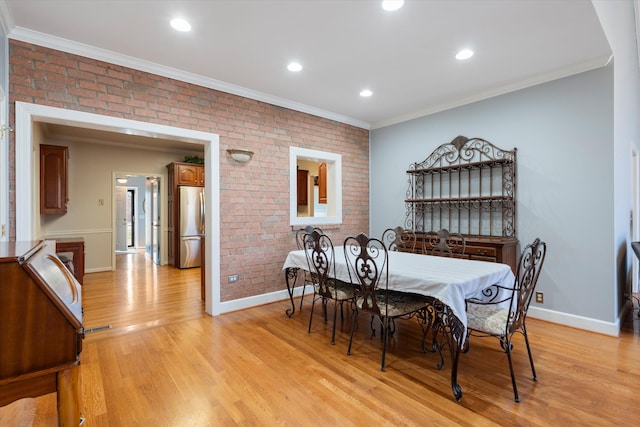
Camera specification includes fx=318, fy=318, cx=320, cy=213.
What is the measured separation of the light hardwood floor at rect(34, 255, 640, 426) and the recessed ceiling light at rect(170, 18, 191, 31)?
2682 mm

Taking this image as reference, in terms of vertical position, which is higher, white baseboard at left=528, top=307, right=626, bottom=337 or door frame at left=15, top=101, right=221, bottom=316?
door frame at left=15, top=101, right=221, bottom=316

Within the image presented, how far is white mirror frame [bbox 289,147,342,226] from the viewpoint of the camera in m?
4.43

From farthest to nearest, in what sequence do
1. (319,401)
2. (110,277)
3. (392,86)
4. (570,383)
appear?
(110,277) < (392,86) < (570,383) < (319,401)

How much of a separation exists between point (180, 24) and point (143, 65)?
2.99 ft

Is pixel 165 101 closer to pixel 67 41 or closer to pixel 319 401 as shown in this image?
pixel 67 41

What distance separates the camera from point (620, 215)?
3.32 m

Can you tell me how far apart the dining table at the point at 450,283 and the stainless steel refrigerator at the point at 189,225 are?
466 cm

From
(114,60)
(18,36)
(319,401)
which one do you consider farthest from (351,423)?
(18,36)

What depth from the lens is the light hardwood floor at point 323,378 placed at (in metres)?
1.86

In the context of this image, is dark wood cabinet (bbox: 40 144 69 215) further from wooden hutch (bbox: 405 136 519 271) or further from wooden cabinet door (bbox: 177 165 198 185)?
wooden hutch (bbox: 405 136 519 271)

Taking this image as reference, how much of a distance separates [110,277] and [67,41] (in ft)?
14.2

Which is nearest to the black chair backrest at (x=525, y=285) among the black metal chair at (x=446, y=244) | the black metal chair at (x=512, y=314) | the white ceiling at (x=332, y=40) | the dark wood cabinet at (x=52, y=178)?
the black metal chair at (x=512, y=314)

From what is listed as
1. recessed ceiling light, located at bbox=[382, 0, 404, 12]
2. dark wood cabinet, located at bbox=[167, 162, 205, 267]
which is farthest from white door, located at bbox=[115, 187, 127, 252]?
recessed ceiling light, located at bbox=[382, 0, 404, 12]

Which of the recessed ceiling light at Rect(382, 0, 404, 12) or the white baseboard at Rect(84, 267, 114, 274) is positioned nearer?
the recessed ceiling light at Rect(382, 0, 404, 12)
